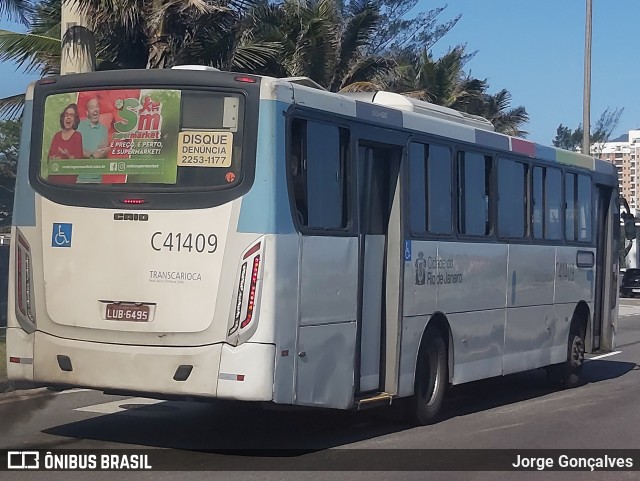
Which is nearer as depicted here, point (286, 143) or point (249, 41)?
point (286, 143)

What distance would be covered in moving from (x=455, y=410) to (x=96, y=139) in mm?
5925

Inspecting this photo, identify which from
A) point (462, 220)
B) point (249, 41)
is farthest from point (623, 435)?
point (249, 41)

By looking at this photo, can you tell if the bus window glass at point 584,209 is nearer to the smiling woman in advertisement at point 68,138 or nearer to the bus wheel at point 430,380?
the bus wheel at point 430,380

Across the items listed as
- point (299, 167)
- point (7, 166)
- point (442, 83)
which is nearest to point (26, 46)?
point (299, 167)

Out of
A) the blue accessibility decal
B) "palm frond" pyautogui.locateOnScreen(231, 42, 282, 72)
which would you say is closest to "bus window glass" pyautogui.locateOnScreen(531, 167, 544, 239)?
the blue accessibility decal

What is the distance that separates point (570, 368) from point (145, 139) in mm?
8753

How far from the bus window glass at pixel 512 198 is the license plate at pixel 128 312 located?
561 centimetres

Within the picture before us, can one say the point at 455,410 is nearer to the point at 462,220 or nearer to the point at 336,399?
the point at 462,220

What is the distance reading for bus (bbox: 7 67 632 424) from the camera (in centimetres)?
902

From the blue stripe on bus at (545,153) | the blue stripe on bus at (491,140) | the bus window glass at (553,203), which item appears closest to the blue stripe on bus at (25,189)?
the blue stripe on bus at (491,140)

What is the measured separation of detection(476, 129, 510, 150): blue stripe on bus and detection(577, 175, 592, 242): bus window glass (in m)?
2.90

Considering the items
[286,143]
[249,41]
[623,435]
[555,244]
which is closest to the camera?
[286,143]

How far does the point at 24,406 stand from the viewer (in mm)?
12227

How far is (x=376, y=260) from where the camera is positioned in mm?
10906
